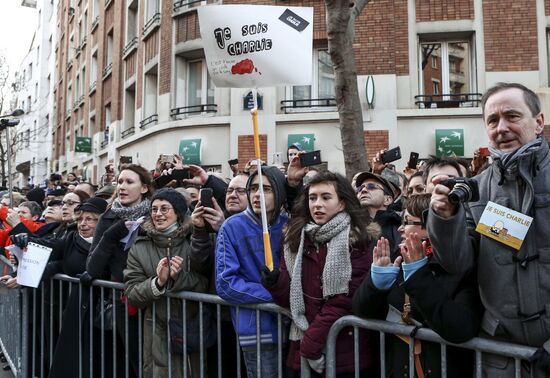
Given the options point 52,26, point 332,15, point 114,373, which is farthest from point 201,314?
point 52,26

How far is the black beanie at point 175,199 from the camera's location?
12.1ft

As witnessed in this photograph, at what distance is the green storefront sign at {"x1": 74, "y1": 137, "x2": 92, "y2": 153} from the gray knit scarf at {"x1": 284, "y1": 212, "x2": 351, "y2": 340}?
1978 cm

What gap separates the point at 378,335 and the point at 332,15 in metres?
4.78

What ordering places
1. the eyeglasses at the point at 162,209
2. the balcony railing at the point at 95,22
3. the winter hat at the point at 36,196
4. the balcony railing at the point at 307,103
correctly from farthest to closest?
the balcony railing at the point at 95,22
the balcony railing at the point at 307,103
the winter hat at the point at 36,196
the eyeglasses at the point at 162,209

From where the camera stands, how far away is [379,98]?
12.2m

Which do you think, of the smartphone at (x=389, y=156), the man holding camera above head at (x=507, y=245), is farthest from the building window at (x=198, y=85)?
the man holding camera above head at (x=507, y=245)

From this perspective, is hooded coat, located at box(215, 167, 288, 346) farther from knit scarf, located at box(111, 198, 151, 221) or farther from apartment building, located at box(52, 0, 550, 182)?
apartment building, located at box(52, 0, 550, 182)

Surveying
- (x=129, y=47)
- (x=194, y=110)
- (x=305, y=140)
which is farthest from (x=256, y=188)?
(x=129, y=47)

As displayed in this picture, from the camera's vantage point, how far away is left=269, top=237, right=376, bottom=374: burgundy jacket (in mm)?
2623

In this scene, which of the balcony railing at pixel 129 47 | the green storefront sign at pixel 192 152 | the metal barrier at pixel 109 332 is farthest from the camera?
the balcony railing at pixel 129 47

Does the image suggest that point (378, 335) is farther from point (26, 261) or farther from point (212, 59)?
point (26, 261)

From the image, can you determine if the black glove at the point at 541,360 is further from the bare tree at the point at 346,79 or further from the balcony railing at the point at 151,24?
the balcony railing at the point at 151,24

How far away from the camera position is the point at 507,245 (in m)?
2.02

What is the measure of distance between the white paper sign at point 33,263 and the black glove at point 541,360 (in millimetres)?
3749
